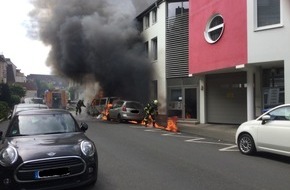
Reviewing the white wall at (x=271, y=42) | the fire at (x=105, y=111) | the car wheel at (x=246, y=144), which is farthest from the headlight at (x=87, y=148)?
the fire at (x=105, y=111)

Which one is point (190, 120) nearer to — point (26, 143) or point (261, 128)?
point (261, 128)

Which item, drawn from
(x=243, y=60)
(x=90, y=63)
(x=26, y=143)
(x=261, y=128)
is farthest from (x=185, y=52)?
(x=26, y=143)

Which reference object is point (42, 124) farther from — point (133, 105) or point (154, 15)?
point (154, 15)

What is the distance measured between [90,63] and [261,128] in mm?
23693

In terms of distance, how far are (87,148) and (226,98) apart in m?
15.4

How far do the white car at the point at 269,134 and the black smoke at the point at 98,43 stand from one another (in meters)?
18.1

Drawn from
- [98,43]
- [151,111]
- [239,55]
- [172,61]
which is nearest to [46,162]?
[239,55]

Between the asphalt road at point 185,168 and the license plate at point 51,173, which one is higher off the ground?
the license plate at point 51,173

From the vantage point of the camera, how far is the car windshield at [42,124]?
6773 millimetres

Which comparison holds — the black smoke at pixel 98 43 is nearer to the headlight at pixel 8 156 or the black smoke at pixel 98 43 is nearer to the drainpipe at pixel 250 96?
the drainpipe at pixel 250 96

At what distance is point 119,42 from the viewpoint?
31.2 meters

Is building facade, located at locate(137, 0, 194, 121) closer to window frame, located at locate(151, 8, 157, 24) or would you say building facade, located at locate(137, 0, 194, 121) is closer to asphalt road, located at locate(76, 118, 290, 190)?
window frame, located at locate(151, 8, 157, 24)

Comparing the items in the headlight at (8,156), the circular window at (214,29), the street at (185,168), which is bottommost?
the street at (185,168)

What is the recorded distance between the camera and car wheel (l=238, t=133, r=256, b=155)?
9.85 meters
